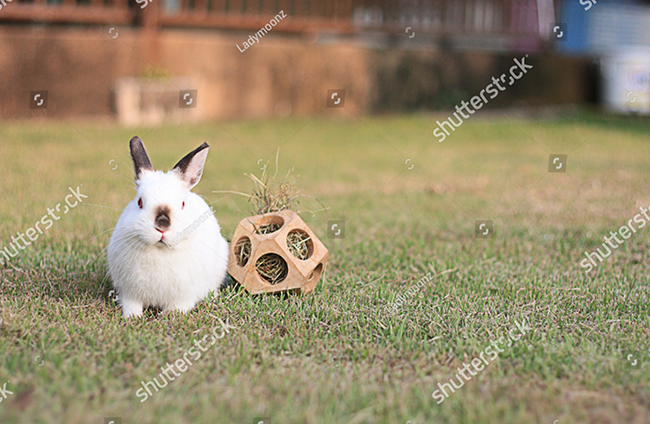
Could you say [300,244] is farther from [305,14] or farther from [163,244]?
[305,14]

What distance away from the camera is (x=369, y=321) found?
271 centimetres

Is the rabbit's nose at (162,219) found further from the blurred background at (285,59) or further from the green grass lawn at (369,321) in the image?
the blurred background at (285,59)

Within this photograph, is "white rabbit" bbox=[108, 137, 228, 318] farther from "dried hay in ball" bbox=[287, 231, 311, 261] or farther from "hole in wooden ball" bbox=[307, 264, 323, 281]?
"hole in wooden ball" bbox=[307, 264, 323, 281]

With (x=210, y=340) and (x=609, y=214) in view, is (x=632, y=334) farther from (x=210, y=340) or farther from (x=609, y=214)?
(x=609, y=214)

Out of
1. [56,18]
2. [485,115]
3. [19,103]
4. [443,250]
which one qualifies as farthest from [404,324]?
→ [485,115]

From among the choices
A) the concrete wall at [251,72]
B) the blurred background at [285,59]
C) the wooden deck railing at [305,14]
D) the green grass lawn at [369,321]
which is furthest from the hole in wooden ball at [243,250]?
the wooden deck railing at [305,14]

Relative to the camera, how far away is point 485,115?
1185 centimetres

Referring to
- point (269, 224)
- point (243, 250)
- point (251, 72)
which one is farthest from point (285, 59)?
point (243, 250)

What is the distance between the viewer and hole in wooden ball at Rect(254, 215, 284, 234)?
9.90 feet

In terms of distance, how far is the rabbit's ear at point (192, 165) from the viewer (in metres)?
2.65

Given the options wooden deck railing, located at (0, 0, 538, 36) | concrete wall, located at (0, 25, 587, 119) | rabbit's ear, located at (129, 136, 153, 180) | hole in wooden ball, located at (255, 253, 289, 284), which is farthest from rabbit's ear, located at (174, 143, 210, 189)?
wooden deck railing, located at (0, 0, 538, 36)

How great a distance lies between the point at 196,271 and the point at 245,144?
17.6 ft

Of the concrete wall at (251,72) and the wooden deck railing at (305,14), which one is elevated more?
the wooden deck railing at (305,14)

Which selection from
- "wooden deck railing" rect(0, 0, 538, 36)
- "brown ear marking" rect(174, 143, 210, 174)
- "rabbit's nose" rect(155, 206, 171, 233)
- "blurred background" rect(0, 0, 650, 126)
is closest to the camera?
"rabbit's nose" rect(155, 206, 171, 233)
